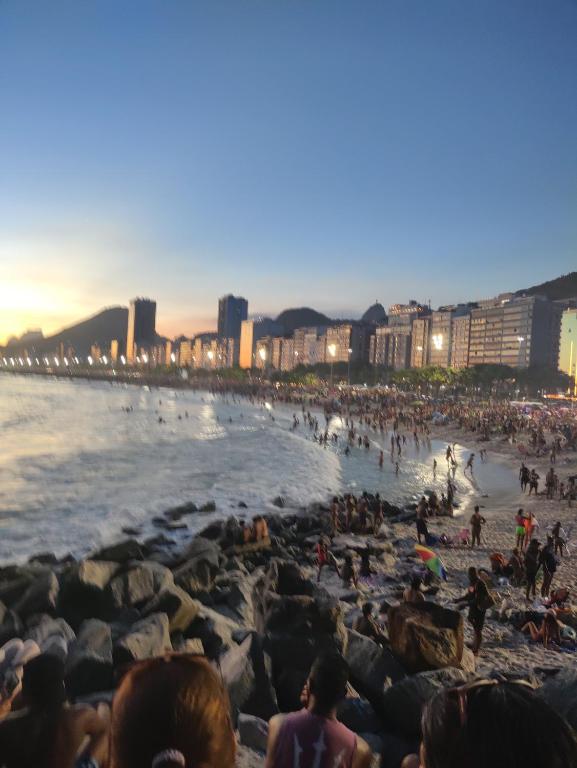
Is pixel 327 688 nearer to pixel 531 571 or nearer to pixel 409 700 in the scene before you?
pixel 409 700

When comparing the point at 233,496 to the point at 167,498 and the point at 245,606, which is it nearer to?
the point at 167,498

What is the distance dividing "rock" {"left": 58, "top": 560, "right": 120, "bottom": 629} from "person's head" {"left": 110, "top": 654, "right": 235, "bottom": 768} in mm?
6563

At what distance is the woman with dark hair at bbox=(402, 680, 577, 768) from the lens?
1268 millimetres

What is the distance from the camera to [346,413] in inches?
2719

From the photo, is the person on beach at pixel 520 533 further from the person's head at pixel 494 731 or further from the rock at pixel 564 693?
the person's head at pixel 494 731

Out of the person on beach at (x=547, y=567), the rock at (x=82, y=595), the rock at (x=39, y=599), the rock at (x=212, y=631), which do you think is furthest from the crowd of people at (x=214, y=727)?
the person on beach at (x=547, y=567)

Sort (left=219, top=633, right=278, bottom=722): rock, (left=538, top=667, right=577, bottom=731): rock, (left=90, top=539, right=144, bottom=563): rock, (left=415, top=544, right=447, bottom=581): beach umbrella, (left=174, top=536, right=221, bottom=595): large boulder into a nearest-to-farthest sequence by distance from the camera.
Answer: (left=538, top=667, right=577, bottom=731): rock → (left=219, top=633, right=278, bottom=722): rock → (left=174, top=536, right=221, bottom=595): large boulder → (left=415, top=544, right=447, bottom=581): beach umbrella → (left=90, top=539, right=144, bottom=563): rock

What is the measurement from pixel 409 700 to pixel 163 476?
2193 cm

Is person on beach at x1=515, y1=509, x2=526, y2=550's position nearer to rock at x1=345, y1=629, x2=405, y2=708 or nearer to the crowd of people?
rock at x1=345, y1=629, x2=405, y2=708

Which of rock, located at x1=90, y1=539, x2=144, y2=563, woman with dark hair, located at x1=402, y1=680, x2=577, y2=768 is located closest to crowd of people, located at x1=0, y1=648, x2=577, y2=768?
woman with dark hair, located at x1=402, y1=680, x2=577, y2=768

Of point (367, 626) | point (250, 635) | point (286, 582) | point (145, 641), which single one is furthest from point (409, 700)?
point (286, 582)

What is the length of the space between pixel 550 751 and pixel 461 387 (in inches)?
3960

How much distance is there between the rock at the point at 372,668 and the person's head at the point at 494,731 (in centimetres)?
→ 378

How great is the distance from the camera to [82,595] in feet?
24.8
